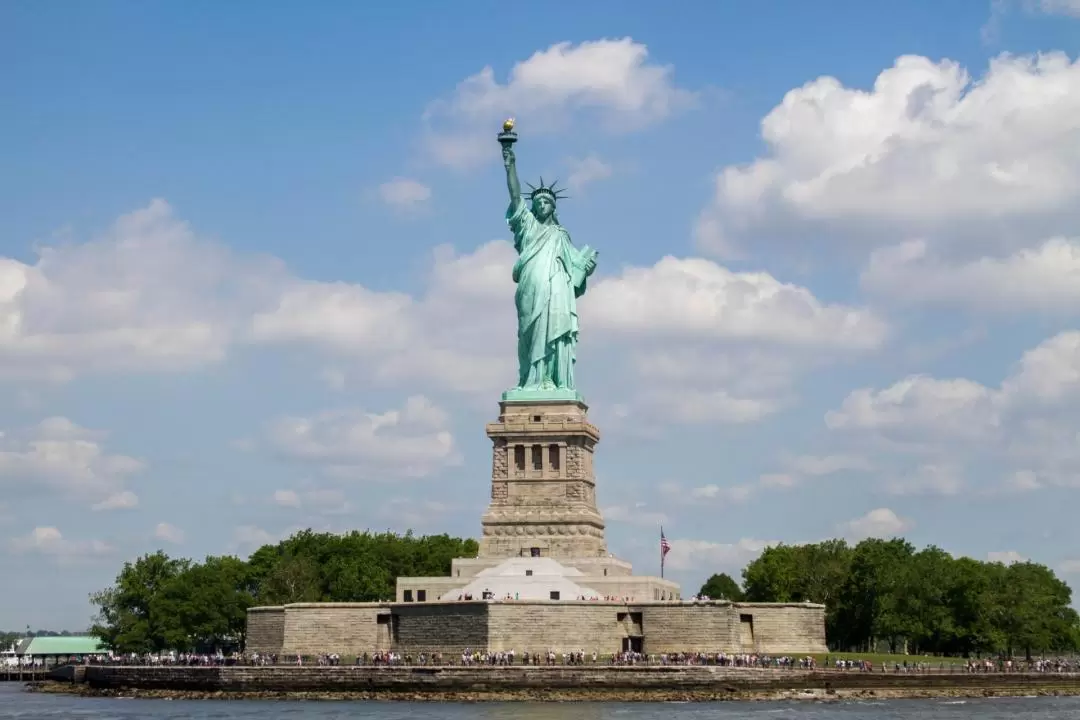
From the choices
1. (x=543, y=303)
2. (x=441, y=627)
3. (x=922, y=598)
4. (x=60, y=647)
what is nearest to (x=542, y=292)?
(x=543, y=303)

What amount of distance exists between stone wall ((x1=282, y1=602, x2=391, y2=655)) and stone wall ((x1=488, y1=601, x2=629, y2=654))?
5598mm

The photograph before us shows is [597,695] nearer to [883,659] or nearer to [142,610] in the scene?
[883,659]

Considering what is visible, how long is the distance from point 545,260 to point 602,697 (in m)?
23.7

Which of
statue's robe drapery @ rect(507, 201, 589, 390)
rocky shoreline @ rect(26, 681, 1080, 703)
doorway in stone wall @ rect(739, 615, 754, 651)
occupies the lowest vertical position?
rocky shoreline @ rect(26, 681, 1080, 703)

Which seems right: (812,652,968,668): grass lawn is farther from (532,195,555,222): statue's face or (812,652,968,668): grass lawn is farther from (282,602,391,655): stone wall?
(532,195,555,222): statue's face

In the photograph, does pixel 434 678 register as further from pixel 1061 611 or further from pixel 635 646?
pixel 1061 611

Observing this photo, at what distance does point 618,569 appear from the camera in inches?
2894

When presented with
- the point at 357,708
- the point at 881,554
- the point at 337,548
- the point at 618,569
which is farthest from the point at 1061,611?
the point at 357,708

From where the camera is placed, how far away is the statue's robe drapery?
249 ft

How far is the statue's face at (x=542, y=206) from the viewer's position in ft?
253

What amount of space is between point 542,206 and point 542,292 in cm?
415

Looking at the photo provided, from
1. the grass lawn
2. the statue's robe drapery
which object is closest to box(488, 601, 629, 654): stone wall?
the grass lawn

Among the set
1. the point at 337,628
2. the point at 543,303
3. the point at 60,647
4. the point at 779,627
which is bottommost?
the point at 779,627

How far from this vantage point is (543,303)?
76.1 metres
